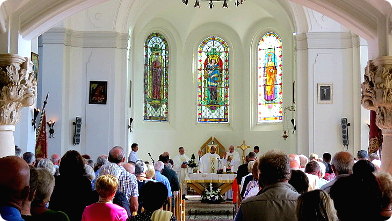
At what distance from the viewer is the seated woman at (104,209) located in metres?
5.48

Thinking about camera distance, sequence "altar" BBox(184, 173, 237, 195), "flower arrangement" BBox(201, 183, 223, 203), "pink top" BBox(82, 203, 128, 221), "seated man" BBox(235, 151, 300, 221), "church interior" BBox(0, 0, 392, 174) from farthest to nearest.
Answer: "church interior" BBox(0, 0, 392, 174)
"altar" BBox(184, 173, 237, 195)
"flower arrangement" BBox(201, 183, 223, 203)
"pink top" BBox(82, 203, 128, 221)
"seated man" BBox(235, 151, 300, 221)

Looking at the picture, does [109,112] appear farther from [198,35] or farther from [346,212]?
[346,212]

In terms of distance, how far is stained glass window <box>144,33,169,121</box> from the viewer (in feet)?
76.1

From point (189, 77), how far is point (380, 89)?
15.0 meters

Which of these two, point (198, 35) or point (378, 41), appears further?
point (198, 35)

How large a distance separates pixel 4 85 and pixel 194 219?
6.33 meters

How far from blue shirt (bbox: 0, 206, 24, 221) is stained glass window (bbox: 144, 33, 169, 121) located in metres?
19.9

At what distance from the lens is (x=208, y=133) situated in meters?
23.8

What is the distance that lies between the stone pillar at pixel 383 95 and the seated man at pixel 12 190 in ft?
23.8

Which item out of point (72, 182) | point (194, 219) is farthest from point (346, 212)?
point (194, 219)

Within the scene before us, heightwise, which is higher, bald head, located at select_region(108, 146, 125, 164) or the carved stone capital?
the carved stone capital

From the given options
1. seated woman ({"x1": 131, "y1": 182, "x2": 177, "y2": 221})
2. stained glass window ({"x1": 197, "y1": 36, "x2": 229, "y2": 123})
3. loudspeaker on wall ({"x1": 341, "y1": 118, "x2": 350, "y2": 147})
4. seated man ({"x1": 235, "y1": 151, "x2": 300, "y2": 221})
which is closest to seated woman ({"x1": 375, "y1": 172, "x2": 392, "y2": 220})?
seated man ({"x1": 235, "y1": 151, "x2": 300, "y2": 221})

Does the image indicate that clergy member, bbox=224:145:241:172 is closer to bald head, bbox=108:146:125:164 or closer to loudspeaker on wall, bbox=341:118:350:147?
loudspeaker on wall, bbox=341:118:350:147

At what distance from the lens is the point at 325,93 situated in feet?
61.3
